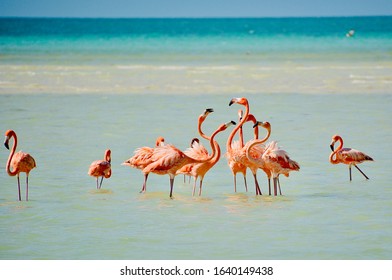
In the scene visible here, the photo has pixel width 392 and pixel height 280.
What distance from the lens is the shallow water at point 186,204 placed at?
6.57 m

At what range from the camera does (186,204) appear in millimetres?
7980

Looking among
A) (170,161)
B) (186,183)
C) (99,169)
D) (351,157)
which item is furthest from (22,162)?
(351,157)

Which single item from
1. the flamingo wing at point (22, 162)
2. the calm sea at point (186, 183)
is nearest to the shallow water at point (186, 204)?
the calm sea at point (186, 183)

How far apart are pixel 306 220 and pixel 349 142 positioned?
4.14m

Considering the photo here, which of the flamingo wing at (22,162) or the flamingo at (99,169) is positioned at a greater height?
the flamingo wing at (22,162)

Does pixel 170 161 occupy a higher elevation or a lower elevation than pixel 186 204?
higher

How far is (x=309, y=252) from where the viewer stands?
640cm

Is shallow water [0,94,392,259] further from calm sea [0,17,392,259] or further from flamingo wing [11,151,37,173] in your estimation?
flamingo wing [11,151,37,173]

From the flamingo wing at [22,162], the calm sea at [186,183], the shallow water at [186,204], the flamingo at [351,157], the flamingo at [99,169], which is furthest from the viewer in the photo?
the flamingo at [351,157]

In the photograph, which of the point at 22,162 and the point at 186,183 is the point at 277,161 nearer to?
the point at 186,183

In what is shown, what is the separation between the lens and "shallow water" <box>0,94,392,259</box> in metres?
6.57

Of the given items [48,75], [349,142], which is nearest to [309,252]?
[349,142]

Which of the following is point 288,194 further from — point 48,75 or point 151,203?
point 48,75

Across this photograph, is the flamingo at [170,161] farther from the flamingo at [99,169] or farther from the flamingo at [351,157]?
the flamingo at [351,157]
